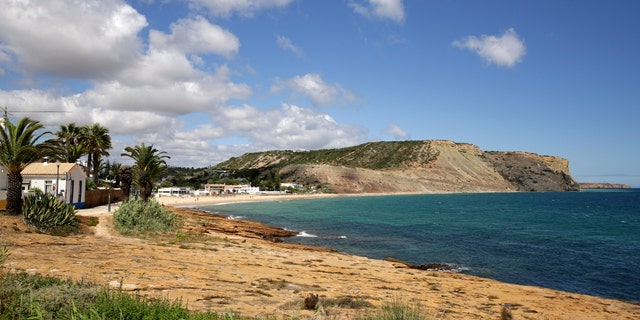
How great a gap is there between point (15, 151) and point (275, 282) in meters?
20.0

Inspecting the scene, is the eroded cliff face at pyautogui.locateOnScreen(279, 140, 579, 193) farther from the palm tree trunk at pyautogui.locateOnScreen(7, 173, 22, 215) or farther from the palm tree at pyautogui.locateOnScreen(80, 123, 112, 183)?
the palm tree trunk at pyautogui.locateOnScreen(7, 173, 22, 215)

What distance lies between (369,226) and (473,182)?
6233 inches

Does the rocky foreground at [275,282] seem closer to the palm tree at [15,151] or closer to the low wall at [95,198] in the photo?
the palm tree at [15,151]

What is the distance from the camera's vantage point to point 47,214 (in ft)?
72.3

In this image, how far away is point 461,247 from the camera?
31.7 m

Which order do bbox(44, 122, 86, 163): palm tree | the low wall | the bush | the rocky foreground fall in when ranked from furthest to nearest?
bbox(44, 122, 86, 163): palm tree
the low wall
the bush
the rocky foreground

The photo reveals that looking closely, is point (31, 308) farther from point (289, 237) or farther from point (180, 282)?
point (289, 237)

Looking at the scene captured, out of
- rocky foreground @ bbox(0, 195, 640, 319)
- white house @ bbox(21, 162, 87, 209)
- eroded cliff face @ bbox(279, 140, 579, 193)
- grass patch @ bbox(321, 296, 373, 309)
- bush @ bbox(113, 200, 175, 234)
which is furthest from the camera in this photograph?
eroded cliff face @ bbox(279, 140, 579, 193)

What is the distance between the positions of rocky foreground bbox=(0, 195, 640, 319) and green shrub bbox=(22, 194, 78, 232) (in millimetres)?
932

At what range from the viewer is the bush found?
2573 cm

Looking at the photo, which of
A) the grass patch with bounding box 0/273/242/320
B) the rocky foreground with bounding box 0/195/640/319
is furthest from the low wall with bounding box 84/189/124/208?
the grass patch with bounding box 0/273/242/320

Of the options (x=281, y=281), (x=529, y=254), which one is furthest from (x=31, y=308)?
(x=529, y=254)

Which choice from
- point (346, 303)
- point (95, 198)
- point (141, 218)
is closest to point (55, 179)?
point (95, 198)

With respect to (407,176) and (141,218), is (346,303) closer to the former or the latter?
(141,218)
